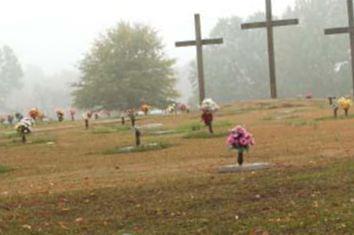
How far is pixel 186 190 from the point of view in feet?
37.5

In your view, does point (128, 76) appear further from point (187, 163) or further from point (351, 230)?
point (351, 230)

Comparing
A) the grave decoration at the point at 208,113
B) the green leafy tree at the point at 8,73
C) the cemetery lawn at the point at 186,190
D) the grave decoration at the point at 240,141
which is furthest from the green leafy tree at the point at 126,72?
the green leafy tree at the point at 8,73

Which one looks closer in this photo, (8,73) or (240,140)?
(240,140)

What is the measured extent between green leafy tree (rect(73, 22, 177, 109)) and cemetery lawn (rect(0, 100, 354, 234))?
136ft

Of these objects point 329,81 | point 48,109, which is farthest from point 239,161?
point 48,109

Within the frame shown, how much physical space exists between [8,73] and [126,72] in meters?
104

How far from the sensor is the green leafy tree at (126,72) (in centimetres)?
6197

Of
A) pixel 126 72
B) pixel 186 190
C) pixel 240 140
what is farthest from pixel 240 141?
pixel 126 72

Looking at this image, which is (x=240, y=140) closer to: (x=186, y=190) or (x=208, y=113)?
(x=186, y=190)

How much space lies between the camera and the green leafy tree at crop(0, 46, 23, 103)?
522ft

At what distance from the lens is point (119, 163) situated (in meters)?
16.6

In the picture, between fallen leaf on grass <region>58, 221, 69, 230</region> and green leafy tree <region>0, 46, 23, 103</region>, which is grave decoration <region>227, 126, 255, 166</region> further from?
green leafy tree <region>0, 46, 23, 103</region>

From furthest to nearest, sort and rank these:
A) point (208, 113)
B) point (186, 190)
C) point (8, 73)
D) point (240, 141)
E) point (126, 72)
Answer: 1. point (8, 73)
2. point (126, 72)
3. point (208, 113)
4. point (240, 141)
5. point (186, 190)

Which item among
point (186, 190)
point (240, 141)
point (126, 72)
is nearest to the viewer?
point (186, 190)
